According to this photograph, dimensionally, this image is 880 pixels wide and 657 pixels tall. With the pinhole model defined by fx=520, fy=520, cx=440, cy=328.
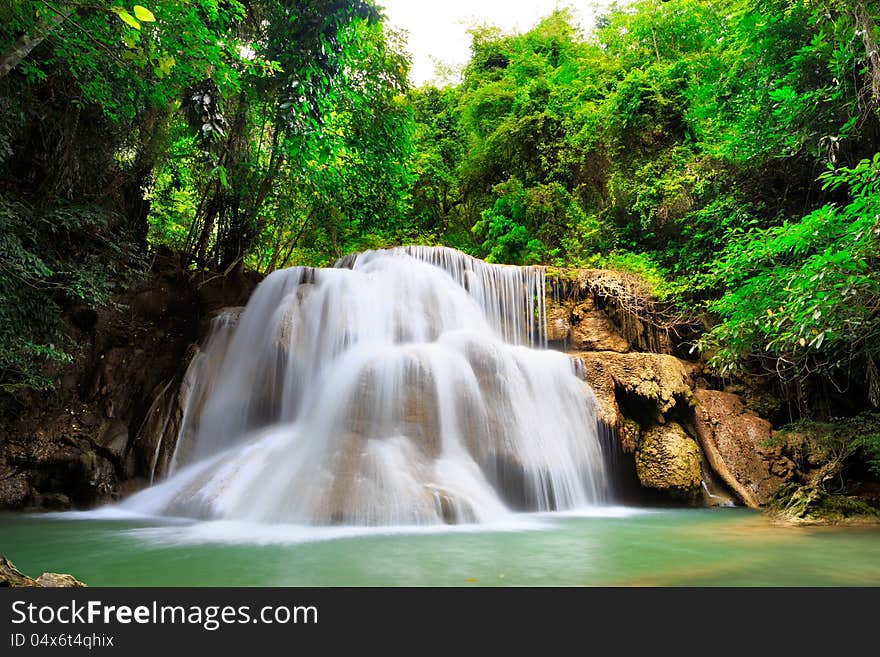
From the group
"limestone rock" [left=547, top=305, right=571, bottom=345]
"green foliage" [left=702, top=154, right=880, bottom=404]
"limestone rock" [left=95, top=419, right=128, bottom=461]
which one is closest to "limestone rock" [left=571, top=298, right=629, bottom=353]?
"limestone rock" [left=547, top=305, right=571, bottom=345]

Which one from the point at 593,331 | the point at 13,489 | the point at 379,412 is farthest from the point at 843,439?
the point at 13,489

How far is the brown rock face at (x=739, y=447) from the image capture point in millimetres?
8312

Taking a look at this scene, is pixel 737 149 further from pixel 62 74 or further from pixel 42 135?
pixel 42 135

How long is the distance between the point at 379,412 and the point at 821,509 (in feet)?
18.2

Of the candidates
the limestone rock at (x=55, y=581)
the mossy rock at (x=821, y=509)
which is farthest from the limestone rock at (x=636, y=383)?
the limestone rock at (x=55, y=581)

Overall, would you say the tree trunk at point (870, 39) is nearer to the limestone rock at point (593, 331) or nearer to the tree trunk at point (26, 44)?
the limestone rock at point (593, 331)

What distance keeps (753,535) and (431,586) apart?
3841 millimetres

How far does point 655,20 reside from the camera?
1510 cm

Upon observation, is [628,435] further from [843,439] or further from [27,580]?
[27,580]

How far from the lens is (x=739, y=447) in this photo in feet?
28.7

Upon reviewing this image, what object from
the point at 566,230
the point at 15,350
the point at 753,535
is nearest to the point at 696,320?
the point at 566,230

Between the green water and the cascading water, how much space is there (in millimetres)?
698

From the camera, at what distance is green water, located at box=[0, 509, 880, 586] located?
3514 mm

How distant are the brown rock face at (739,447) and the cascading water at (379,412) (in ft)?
6.84
